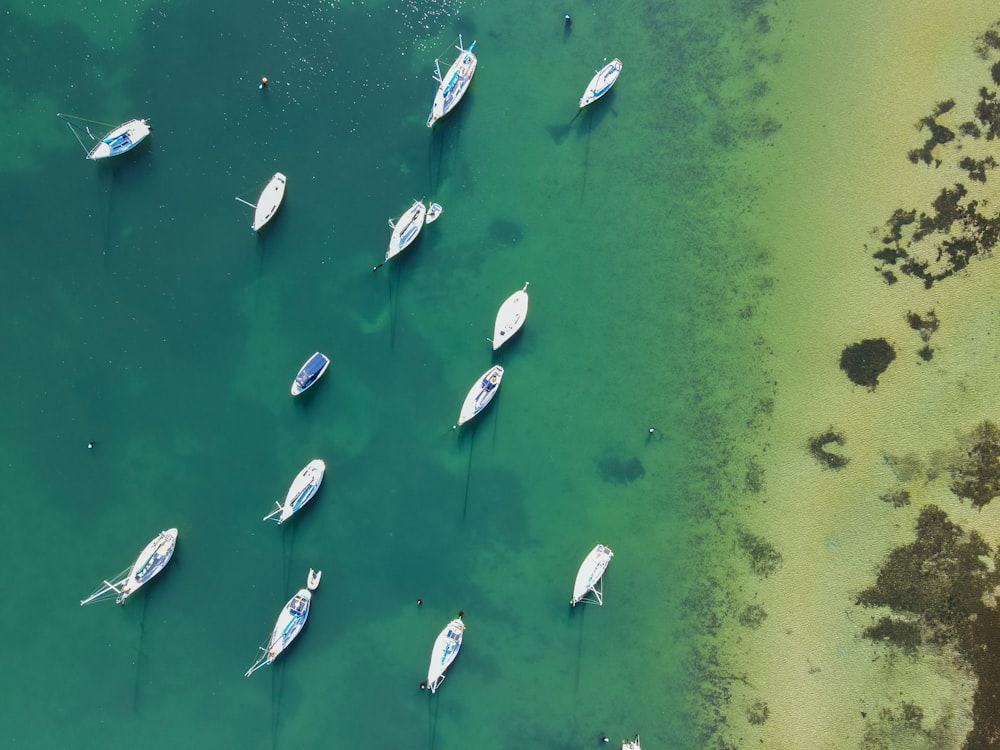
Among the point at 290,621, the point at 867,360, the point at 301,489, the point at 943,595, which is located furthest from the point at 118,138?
the point at 943,595

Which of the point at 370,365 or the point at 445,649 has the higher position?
the point at 370,365

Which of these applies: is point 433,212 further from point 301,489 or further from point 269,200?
point 301,489

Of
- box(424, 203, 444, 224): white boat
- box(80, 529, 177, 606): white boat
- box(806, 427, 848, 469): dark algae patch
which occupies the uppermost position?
box(424, 203, 444, 224): white boat

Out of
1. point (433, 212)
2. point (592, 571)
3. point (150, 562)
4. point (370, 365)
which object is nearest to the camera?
point (592, 571)

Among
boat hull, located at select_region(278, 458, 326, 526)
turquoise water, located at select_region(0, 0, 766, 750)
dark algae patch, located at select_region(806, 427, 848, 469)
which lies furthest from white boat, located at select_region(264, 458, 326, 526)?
dark algae patch, located at select_region(806, 427, 848, 469)

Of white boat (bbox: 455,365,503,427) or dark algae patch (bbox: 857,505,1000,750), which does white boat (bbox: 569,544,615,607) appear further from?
dark algae patch (bbox: 857,505,1000,750)

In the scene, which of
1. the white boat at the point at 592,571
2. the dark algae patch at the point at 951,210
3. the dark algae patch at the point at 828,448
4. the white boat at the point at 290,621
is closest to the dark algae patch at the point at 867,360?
the dark algae patch at the point at 951,210
